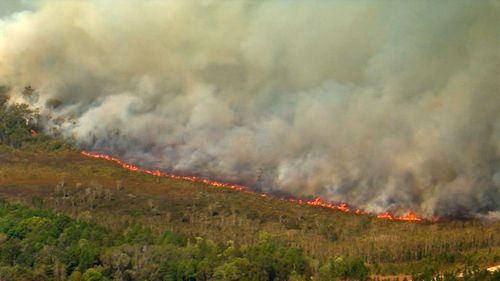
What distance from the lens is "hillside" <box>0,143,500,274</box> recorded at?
11206 cm

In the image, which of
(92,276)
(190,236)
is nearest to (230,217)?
(190,236)

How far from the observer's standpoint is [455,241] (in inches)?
4592

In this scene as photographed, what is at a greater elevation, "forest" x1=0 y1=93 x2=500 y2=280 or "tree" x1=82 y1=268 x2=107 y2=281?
"forest" x1=0 y1=93 x2=500 y2=280

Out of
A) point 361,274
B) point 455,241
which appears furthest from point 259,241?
point 455,241

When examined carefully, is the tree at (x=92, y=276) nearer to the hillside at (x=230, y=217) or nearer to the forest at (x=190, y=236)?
the forest at (x=190, y=236)

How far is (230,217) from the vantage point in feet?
447

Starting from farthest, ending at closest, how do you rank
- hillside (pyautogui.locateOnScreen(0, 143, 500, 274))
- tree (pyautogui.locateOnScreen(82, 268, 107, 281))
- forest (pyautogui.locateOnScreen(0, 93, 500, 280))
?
hillside (pyautogui.locateOnScreen(0, 143, 500, 274)) < forest (pyautogui.locateOnScreen(0, 93, 500, 280)) < tree (pyautogui.locateOnScreen(82, 268, 107, 281))

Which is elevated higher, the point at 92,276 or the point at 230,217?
the point at 230,217

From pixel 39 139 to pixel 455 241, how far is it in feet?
372

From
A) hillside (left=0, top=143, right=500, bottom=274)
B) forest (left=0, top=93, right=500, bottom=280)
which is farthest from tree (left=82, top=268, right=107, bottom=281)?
hillside (left=0, top=143, right=500, bottom=274)

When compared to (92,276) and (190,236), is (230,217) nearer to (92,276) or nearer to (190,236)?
(190,236)

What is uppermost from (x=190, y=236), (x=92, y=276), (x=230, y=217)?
(x=230, y=217)

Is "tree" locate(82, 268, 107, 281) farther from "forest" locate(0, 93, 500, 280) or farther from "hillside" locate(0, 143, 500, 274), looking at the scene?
"hillside" locate(0, 143, 500, 274)

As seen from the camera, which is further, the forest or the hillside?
the hillside
